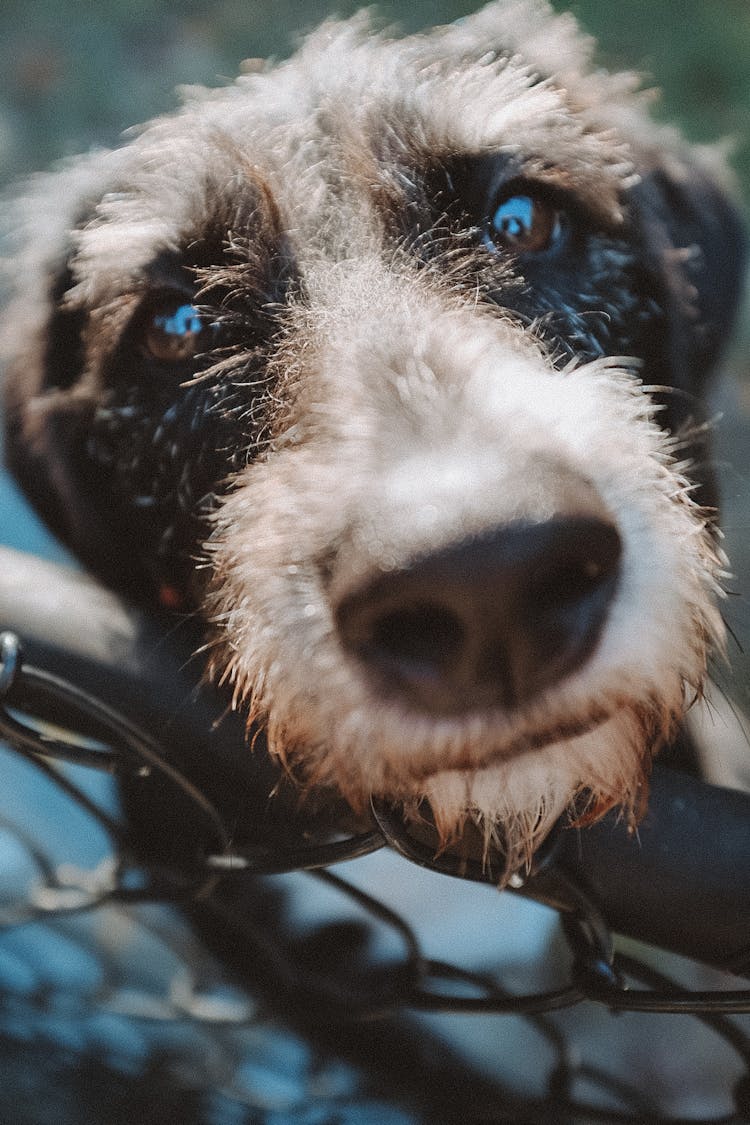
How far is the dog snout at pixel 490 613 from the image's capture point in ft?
2.84

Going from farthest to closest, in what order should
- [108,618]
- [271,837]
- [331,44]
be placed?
[331,44] < [271,837] < [108,618]

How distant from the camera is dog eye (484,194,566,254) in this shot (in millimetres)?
1703

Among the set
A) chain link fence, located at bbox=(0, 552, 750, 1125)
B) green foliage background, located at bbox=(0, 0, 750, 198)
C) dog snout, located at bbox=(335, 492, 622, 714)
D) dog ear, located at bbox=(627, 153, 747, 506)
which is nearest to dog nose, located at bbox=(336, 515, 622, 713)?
dog snout, located at bbox=(335, 492, 622, 714)

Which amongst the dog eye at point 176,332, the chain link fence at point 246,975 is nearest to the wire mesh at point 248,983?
the chain link fence at point 246,975

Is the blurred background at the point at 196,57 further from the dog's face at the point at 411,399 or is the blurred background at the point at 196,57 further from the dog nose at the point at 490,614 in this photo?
the dog nose at the point at 490,614

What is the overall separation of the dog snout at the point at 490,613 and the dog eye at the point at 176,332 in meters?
0.93

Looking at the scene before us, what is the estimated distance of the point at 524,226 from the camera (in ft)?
5.68

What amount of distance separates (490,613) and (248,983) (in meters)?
1.24

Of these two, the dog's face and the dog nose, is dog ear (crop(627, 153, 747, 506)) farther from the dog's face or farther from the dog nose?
the dog nose

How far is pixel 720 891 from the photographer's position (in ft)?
2.76

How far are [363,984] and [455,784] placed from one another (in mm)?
773

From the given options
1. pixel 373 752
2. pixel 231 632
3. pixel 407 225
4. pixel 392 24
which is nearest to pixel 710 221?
pixel 392 24

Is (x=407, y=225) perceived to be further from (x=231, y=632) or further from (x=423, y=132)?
(x=231, y=632)

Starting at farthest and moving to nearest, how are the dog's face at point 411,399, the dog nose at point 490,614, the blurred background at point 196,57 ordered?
A: the blurred background at point 196,57 < the dog's face at point 411,399 < the dog nose at point 490,614
